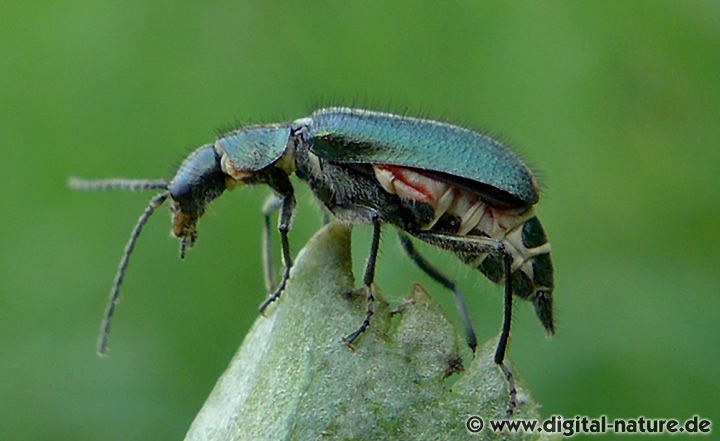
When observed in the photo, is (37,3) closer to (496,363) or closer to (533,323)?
(533,323)

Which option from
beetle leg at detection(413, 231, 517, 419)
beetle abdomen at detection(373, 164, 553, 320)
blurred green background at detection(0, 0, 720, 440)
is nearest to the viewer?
beetle leg at detection(413, 231, 517, 419)

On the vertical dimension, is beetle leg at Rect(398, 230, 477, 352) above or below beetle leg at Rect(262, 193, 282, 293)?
below

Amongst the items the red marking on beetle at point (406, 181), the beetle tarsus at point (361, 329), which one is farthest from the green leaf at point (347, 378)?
the red marking on beetle at point (406, 181)

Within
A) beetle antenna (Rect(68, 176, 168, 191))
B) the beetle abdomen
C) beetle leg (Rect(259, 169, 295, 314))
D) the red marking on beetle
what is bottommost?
the beetle abdomen

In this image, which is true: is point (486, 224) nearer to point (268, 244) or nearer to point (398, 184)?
point (398, 184)

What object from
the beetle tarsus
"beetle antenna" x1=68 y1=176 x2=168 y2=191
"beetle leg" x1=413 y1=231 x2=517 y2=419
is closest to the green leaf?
the beetle tarsus

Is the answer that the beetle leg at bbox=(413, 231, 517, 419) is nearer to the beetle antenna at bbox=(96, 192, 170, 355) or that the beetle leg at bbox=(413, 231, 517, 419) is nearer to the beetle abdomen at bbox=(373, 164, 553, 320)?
the beetle abdomen at bbox=(373, 164, 553, 320)

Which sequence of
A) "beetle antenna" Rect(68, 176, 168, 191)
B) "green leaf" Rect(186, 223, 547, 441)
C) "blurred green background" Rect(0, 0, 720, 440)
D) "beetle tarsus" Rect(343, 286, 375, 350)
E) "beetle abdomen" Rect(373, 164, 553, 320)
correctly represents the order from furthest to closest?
1. "blurred green background" Rect(0, 0, 720, 440)
2. "beetle antenna" Rect(68, 176, 168, 191)
3. "beetle abdomen" Rect(373, 164, 553, 320)
4. "beetle tarsus" Rect(343, 286, 375, 350)
5. "green leaf" Rect(186, 223, 547, 441)

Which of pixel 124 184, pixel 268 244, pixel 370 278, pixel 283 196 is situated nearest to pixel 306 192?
pixel 283 196
